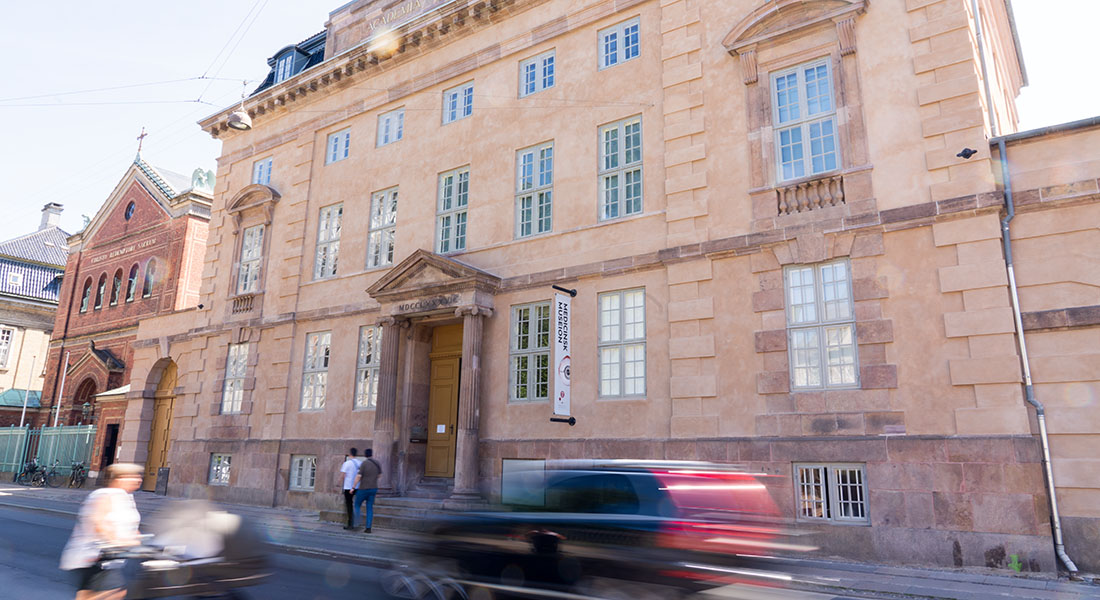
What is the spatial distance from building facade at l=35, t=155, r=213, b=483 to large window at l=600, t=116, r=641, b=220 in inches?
1012

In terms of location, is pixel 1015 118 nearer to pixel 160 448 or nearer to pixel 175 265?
pixel 160 448

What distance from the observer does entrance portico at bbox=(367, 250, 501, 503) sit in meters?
18.1

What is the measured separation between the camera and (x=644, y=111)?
17.1 meters

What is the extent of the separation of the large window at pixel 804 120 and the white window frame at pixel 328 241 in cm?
1467

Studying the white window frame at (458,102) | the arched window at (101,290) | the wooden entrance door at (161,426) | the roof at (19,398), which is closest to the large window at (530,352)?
the white window frame at (458,102)

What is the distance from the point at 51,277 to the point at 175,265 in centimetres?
2553

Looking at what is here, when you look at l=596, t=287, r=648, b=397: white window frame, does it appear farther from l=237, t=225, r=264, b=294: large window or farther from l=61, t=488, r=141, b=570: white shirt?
l=237, t=225, r=264, b=294: large window

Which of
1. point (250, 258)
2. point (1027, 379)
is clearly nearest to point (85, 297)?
point (250, 258)

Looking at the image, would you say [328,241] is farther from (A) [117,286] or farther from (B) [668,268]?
(A) [117,286]

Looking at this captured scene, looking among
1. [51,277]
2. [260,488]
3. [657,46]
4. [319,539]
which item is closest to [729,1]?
[657,46]

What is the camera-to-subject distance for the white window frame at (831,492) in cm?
1259

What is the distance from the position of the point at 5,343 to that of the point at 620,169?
168ft

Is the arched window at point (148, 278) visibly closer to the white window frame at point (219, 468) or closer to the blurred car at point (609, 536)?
the white window frame at point (219, 468)

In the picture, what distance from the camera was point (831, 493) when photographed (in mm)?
12867
